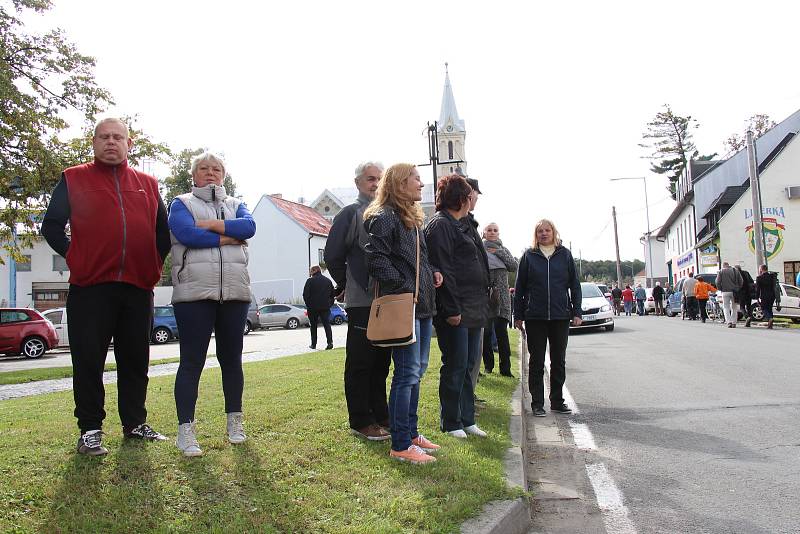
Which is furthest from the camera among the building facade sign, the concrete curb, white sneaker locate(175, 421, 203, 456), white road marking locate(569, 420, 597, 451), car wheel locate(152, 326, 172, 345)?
the building facade sign

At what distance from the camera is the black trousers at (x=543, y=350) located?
7.25m

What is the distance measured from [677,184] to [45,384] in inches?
2311

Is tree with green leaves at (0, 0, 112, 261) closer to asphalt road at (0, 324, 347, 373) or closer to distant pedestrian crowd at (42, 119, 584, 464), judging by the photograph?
asphalt road at (0, 324, 347, 373)

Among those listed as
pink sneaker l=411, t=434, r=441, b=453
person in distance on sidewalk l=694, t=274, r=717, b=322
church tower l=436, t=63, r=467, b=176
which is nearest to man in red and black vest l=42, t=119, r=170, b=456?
pink sneaker l=411, t=434, r=441, b=453

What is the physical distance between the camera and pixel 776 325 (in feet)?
70.2

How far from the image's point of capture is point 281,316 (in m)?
37.8

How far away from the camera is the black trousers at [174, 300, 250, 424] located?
171 inches

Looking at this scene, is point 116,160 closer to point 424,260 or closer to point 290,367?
point 424,260

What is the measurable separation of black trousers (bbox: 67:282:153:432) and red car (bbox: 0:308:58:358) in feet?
59.3

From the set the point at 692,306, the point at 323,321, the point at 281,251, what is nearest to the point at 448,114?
the point at 281,251

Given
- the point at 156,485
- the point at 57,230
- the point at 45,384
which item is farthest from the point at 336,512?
the point at 45,384

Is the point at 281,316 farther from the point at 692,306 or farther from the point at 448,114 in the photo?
the point at 448,114

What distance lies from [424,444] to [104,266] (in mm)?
2361

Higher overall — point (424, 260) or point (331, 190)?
point (331, 190)
